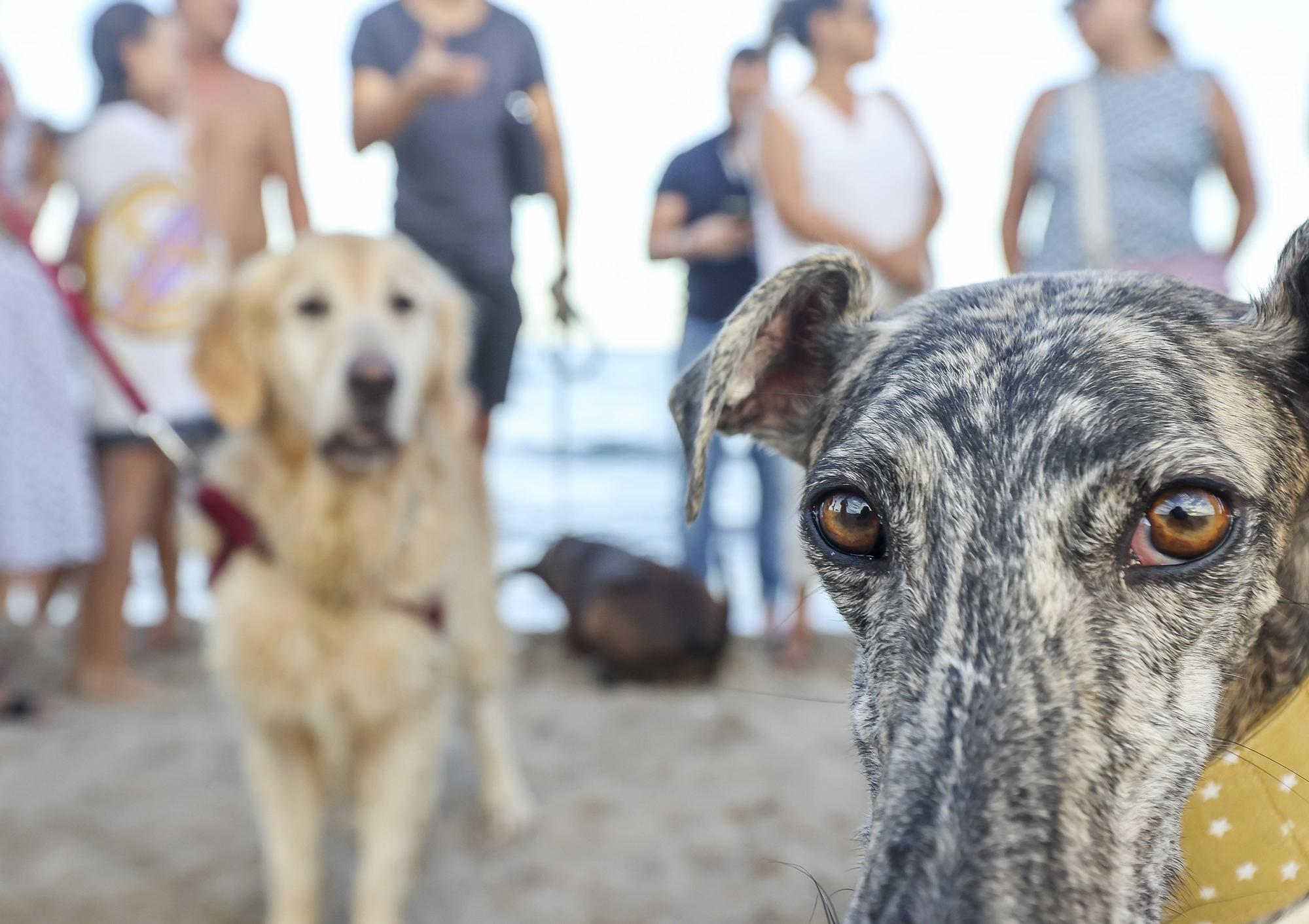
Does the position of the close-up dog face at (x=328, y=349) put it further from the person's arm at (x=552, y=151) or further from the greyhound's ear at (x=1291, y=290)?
the greyhound's ear at (x=1291, y=290)

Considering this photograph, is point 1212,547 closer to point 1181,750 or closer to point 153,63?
point 1181,750

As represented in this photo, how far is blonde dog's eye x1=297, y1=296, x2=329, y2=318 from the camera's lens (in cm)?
337

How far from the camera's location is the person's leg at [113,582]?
481 centimetres

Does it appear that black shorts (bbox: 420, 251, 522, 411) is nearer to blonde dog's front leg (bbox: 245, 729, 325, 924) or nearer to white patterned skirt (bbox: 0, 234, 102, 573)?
white patterned skirt (bbox: 0, 234, 102, 573)

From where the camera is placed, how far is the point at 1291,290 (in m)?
1.55

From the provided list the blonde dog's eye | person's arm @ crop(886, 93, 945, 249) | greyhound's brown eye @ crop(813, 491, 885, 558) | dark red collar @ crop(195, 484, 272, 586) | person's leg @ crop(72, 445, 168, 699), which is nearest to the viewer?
greyhound's brown eye @ crop(813, 491, 885, 558)

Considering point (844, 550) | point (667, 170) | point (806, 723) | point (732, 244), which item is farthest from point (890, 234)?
point (844, 550)

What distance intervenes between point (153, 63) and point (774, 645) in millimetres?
4523

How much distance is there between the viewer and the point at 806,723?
15.9 feet

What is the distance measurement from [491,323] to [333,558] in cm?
173

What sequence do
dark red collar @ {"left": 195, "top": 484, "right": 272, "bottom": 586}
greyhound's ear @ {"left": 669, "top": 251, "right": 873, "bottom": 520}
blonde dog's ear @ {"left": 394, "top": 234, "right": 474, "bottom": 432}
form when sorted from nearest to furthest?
1. greyhound's ear @ {"left": 669, "top": 251, "right": 873, "bottom": 520}
2. dark red collar @ {"left": 195, "top": 484, "right": 272, "bottom": 586}
3. blonde dog's ear @ {"left": 394, "top": 234, "right": 474, "bottom": 432}

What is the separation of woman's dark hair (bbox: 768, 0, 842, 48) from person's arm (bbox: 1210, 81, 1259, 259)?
1.65 metres

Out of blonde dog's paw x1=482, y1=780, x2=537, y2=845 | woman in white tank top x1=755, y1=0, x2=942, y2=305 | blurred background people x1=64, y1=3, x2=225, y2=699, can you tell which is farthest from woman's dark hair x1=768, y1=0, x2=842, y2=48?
blonde dog's paw x1=482, y1=780, x2=537, y2=845

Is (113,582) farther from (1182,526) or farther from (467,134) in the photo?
(1182,526)
